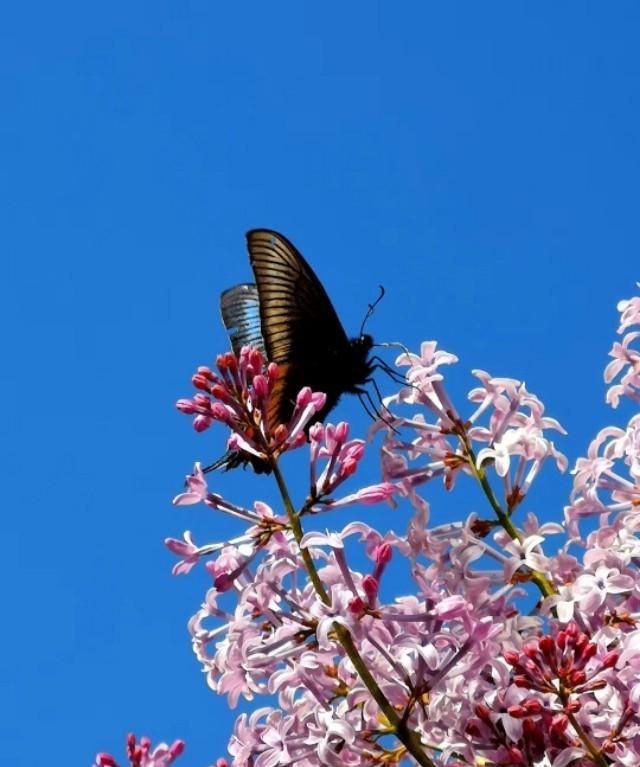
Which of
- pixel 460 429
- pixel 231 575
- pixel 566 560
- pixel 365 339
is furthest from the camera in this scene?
A: pixel 365 339

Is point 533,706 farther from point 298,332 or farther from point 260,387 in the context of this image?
point 298,332

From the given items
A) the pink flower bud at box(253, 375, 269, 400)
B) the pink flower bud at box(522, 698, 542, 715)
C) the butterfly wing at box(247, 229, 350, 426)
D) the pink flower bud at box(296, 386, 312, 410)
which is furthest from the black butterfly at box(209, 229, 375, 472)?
the pink flower bud at box(522, 698, 542, 715)

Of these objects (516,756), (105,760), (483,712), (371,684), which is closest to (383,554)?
(371,684)

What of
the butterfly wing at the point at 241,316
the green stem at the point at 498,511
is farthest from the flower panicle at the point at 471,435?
the butterfly wing at the point at 241,316

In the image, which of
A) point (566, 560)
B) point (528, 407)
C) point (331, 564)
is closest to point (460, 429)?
point (528, 407)

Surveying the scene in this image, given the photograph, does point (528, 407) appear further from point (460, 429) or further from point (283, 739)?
point (283, 739)

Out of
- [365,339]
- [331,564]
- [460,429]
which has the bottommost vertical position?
[331,564]

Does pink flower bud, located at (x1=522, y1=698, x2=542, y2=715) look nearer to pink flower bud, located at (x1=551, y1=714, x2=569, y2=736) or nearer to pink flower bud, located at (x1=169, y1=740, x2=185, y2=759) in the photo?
pink flower bud, located at (x1=551, y1=714, x2=569, y2=736)
